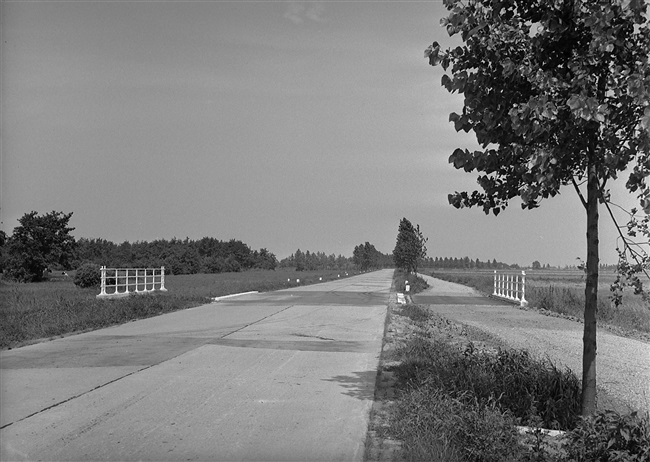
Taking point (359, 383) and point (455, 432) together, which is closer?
point (455, 432)

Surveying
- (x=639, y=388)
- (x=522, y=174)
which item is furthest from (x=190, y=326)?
(x=522, y=174)

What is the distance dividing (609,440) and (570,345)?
916 cm

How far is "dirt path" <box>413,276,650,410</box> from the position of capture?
8.59 metres

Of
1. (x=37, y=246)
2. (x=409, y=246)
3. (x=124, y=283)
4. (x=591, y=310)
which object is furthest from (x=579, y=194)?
(x=37, y=246)

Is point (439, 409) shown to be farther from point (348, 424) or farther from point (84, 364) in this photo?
point (84, 364)

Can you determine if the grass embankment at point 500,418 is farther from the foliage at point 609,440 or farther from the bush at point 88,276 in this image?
the bush at point 88,276

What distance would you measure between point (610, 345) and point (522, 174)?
10.2 metres

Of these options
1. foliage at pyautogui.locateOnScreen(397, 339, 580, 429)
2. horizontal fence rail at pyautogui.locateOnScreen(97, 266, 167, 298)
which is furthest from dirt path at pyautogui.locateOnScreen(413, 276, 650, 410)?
horizontal fence rail at pyautogui.locateOnScreen(97, 266, 167, 298)

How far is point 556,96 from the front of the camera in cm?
468

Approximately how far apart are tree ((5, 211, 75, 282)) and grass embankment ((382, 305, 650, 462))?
5433cm

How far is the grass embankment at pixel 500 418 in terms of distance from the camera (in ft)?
14.9

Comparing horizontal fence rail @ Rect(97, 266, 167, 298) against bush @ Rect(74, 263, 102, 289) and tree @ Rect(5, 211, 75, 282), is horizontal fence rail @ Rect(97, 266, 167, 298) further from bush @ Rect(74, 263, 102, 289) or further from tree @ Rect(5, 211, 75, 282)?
tree @ Rect(5, 211, 75, 282)

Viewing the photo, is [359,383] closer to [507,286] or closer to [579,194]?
[579,194]

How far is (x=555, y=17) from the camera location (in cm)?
482
